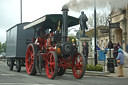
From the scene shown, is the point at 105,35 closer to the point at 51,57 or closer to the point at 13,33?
the point at 13,33

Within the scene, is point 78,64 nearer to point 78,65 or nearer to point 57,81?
point 78,65

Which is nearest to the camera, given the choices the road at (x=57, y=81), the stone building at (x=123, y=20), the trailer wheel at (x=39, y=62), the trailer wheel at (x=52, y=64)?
the road at (x=57, y=81)

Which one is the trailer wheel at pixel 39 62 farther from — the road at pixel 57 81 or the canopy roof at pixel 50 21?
the canopy roof at pixel 50 21

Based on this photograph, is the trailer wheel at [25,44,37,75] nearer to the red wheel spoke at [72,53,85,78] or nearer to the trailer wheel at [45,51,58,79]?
the trailer wheel at [45,51,58,79]

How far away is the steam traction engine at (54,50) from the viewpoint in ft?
39.7

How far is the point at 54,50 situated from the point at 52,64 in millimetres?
721

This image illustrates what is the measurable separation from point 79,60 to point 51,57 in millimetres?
→ 1318

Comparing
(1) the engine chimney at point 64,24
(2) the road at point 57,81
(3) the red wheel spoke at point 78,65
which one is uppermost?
(1) the engine chimney at point 64,24

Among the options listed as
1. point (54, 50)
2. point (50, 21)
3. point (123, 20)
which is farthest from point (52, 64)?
point (123, 20)

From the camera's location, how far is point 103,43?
4797 centimetres

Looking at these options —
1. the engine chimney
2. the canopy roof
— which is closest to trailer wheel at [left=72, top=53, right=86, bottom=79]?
the engine chimney

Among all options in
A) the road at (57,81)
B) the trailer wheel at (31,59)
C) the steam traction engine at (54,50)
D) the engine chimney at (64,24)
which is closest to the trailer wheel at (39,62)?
the steam traction engine at (54,50)

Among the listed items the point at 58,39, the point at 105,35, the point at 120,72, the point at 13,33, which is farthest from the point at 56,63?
the point at 105,35

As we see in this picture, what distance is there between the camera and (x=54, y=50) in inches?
492
